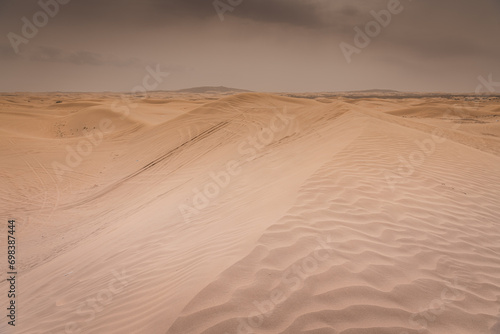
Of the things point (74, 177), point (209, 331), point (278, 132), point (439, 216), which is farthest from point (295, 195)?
point (74, 177)

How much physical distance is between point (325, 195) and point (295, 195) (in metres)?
0.50

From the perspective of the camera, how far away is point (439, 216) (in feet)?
14.0

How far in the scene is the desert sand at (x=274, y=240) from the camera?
2467 millimetres

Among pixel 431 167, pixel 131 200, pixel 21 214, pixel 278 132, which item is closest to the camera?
pixel 431 167

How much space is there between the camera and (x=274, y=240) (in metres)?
3.21

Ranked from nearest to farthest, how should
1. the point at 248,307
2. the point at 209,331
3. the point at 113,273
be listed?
the point at 209,331, the point at 248,307, the point at 113,273

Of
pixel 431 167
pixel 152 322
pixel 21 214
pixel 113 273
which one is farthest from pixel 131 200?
pixel 431 167

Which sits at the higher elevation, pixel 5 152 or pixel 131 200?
pixel 5 152

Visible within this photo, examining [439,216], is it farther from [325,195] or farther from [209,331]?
[209,331]

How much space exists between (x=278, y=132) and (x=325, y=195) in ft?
23.0

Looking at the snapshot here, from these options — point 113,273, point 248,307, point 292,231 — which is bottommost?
point 113,273

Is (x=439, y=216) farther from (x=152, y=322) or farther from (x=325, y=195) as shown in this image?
(x=152, y=322)

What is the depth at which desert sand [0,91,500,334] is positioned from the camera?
2.47 metres

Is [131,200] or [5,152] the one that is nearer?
[131,200]
